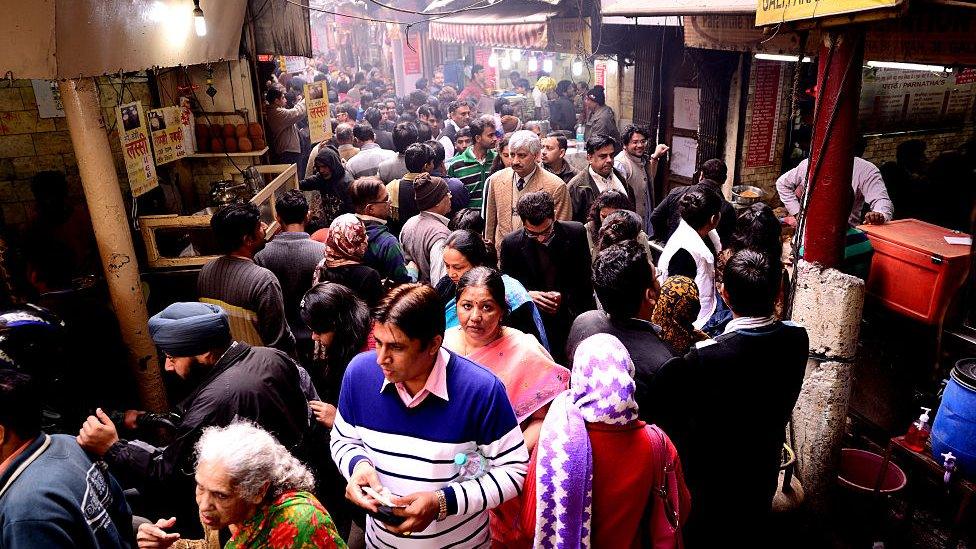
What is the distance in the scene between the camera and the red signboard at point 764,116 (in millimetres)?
8359

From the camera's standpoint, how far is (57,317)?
370 cm

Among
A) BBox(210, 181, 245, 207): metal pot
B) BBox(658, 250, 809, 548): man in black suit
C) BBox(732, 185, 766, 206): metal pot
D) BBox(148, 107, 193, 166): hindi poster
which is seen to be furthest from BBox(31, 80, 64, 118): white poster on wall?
BBox(732, 185, 766, 206): metal pot

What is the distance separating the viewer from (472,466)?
248 cm

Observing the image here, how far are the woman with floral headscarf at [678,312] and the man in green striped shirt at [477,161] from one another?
4040 millimetres

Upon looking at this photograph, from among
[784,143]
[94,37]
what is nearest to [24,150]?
[94,37]

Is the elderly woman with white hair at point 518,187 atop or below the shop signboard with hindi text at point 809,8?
below

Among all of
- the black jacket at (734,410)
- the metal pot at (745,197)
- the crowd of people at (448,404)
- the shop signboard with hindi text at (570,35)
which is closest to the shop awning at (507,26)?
the shop signboard with hindi text at (570,35)

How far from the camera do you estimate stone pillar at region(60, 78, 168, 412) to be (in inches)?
156

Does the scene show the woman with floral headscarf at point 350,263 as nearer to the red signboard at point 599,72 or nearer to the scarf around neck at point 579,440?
the scarf around neck at point 579,440

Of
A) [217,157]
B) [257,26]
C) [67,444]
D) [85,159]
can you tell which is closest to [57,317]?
[85,159]

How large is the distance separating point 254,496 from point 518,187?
160 inches

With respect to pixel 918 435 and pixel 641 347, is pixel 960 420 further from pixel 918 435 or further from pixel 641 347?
pixel 641 347

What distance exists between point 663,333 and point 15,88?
653 centimetres

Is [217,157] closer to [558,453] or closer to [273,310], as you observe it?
[273,310]
